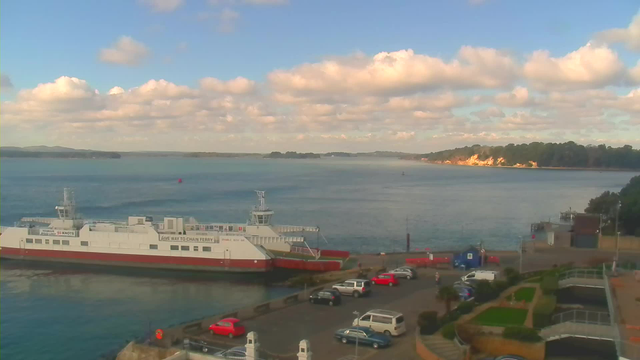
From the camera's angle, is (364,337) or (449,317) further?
(449,317)

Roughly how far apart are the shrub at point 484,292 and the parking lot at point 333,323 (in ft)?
5.17

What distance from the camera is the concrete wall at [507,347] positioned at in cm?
1595

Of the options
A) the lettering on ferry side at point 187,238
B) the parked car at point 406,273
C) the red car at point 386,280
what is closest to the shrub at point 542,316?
the red car at point 386,280

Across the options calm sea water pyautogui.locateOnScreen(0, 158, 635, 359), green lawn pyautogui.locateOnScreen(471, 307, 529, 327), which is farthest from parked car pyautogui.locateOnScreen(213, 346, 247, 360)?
calm sea water pyautogui.locateOnScreen(0, 158, 635, 359)

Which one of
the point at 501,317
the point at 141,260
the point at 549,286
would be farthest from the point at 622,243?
the point at 141,260

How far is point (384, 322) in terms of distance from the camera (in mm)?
18438

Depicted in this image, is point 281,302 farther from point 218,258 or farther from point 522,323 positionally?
point 218,258

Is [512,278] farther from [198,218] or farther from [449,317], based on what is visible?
[198,218]

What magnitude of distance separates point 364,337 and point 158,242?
26.4 meters

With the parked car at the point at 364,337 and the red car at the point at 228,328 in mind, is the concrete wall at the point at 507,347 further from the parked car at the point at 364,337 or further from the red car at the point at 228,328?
the red car at the point at 228,328

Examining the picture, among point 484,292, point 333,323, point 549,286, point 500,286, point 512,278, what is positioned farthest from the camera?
point 512,278

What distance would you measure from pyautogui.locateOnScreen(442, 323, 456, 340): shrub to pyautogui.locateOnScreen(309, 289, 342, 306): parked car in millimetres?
6537

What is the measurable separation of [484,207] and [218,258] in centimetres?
5618

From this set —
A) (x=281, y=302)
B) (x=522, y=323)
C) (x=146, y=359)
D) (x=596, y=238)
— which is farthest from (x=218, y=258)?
(x=596, y=238)
